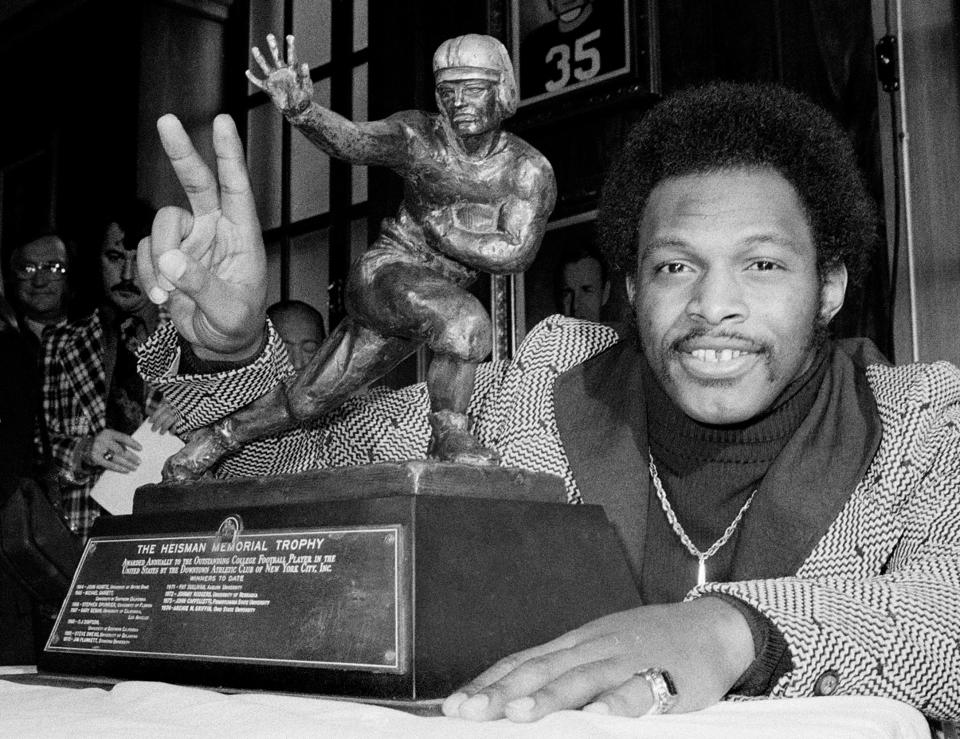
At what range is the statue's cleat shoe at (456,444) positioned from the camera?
2.83 ft

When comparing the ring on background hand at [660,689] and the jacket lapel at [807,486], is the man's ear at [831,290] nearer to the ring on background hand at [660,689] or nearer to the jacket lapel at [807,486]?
the jacket lapel at [807,486]

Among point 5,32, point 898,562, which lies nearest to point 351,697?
point 898,562

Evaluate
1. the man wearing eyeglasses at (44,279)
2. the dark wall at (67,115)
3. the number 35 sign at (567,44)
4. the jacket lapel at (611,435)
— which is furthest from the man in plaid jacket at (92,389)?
the dark wall at (67,115)

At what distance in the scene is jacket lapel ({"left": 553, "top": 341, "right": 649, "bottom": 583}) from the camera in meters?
1.02

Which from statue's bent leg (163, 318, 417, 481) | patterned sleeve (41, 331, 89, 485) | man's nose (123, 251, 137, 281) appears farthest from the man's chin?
man's nose (123, 251, 137, 281)

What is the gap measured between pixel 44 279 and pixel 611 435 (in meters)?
2.00

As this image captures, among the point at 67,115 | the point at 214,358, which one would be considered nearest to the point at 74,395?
the point at 214,358

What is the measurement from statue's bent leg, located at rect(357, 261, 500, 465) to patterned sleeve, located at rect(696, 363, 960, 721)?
0.22 meters

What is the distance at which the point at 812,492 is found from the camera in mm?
982

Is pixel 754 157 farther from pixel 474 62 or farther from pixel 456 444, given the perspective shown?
pixel 456 444

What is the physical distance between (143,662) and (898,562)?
628mm

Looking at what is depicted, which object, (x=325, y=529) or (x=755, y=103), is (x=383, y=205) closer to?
(x=755, y=103)

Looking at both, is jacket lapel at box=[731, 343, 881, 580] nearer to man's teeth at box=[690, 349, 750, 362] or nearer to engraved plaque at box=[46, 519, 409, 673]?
man's teeth at box=[690, 349, 750, 362]

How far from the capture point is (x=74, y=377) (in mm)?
2369
